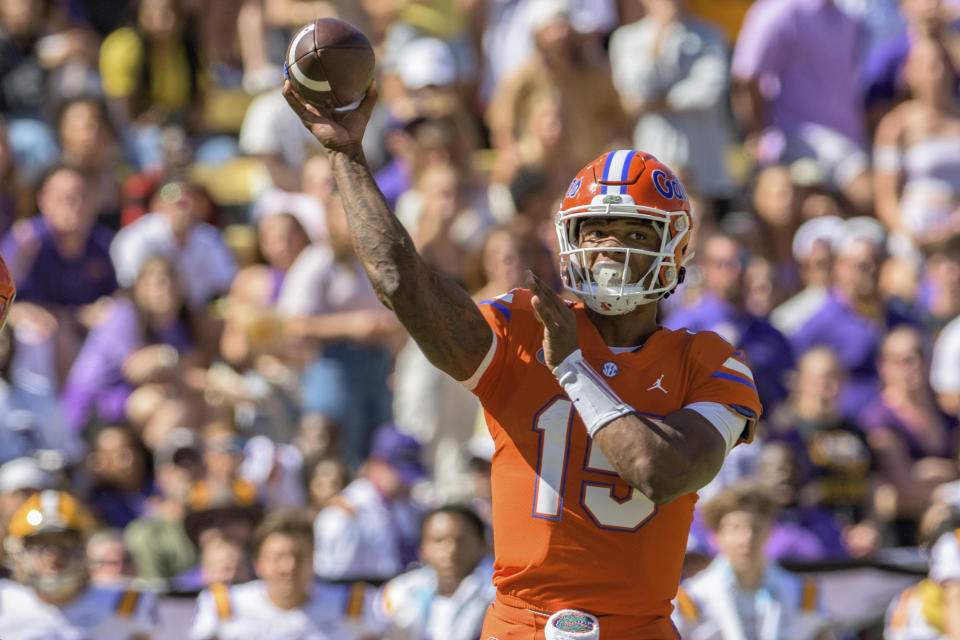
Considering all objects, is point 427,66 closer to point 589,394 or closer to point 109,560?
point 109,560

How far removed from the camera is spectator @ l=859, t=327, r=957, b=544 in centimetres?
945

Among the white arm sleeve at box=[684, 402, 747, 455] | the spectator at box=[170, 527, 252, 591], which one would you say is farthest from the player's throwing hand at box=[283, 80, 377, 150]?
A: the spectator at box=[170, 527, 252, 591]

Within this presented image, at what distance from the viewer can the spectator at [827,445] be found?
924cm

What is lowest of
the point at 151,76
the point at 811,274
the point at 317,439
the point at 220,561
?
the point at 220,561

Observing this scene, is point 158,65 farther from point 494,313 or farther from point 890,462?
point 494,313

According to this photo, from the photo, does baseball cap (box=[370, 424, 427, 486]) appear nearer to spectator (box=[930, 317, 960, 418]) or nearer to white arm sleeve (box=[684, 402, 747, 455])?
spectator (box=[930, 317, 960, 418])

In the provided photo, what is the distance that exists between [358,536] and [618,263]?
4983mm

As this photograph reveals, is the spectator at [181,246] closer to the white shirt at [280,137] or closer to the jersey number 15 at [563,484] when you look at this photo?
the white shirt at [280,137]

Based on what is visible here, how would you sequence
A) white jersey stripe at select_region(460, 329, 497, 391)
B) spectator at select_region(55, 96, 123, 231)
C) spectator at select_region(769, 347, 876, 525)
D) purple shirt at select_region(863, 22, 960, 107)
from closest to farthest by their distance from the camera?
white jersey stripe at select_region(460, 329, 497, 391) → spectator at select_region(769, 347, 876, 525) → spectator at select_region(55, 96, 123, 231) → purple shirt at select_region(863, 22, 960, 107)

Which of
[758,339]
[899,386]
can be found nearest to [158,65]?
[758,339]

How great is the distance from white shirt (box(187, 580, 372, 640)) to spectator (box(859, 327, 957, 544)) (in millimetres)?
3311

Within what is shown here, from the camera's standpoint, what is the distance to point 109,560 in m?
8.68

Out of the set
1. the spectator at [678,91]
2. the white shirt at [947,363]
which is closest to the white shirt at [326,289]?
the spectator at [678,91]

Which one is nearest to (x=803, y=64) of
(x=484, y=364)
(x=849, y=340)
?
(x=849, y=340)
